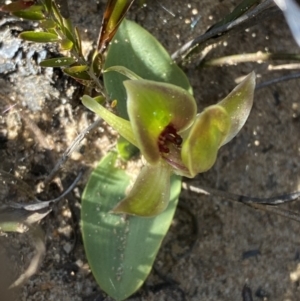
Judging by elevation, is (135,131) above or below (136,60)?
above

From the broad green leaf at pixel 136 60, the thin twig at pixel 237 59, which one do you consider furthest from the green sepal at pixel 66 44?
the thin twig at pixel 237 59

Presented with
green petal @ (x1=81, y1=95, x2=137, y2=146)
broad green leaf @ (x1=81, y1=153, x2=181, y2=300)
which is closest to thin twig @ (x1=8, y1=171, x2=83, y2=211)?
broad green leaf @ (x1=81, y1=153, x2=181, y2=300)

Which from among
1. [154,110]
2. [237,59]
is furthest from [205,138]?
[237,59]

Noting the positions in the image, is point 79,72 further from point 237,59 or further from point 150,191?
point 237,59

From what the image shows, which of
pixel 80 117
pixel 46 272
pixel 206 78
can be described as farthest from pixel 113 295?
pixel 206 78

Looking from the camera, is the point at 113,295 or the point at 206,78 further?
the point at 206,78

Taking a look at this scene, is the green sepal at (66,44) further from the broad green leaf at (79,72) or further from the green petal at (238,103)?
the green petal at (238,103)

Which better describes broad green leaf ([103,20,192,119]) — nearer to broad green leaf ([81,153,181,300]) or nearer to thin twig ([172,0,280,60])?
thin twig ([172,0,280,60])

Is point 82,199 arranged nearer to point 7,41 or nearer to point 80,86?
point 80,86

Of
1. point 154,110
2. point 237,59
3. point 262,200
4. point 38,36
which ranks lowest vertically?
point 262,200
